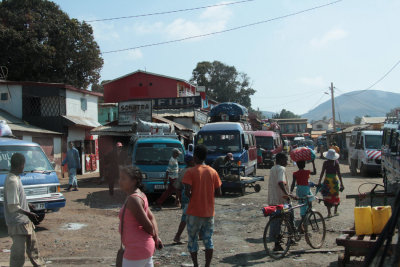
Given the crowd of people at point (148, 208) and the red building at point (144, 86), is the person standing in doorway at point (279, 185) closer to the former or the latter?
the crowd of people at point (148, 208)

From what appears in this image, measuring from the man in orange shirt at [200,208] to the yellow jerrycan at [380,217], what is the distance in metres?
2.18

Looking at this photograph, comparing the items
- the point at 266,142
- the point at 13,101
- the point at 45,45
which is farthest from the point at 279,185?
the point at 45,45

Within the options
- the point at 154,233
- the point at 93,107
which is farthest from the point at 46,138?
the point at 154,233

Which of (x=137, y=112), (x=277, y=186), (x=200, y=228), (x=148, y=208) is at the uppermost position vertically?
(x=137, y=112)

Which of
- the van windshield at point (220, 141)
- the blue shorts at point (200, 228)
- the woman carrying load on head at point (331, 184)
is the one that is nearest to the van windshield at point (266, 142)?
the van windshield at point (220, 141)

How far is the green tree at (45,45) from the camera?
28.2 meters

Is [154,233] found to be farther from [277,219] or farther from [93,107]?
[93,107]

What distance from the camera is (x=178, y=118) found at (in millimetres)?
27703

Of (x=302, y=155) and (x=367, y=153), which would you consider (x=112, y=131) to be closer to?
(x=367, y=153)

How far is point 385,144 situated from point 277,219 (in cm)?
563

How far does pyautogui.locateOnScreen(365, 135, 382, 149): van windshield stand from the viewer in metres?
19.5

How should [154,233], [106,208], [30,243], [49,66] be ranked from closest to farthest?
[154,233] < [30,243] < [106,208] < [49,66]

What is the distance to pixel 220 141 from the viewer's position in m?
16.9

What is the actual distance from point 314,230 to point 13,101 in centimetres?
2019
